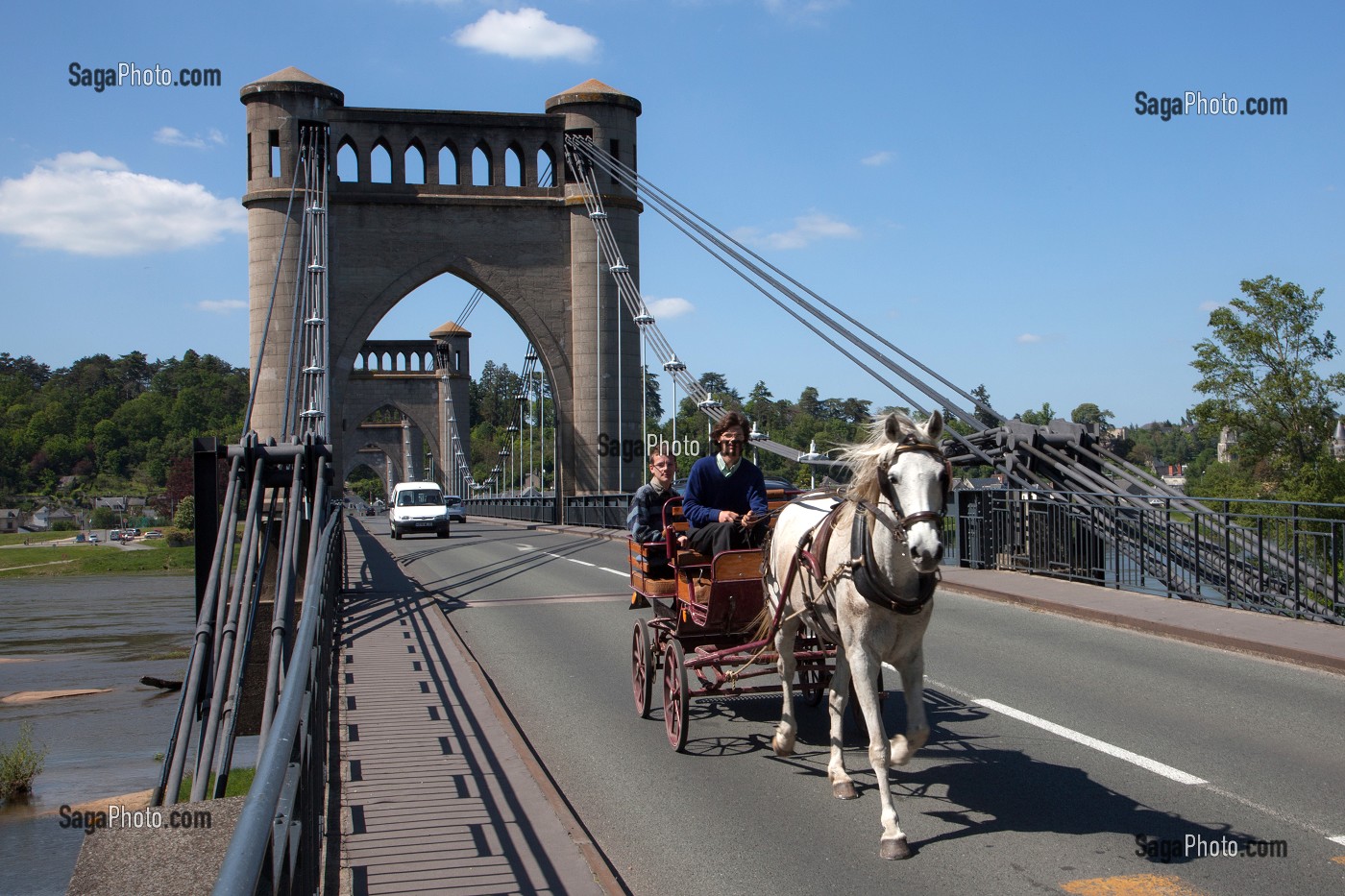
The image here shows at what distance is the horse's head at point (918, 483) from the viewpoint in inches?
194

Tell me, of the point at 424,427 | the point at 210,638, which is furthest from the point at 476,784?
the point at 424,427

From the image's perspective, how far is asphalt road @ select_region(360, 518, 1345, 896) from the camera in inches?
197

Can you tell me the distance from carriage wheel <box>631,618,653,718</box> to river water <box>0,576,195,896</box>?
4.13 metres

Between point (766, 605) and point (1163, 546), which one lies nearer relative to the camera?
point (766, 605)

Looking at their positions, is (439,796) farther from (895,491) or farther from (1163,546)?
(1163,546)

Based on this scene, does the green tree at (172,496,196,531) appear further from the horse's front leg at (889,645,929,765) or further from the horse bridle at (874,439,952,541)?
the horse bridle at (874,439,952,541)

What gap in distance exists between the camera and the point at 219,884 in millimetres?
2230

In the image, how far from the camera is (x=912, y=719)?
17.6 feet

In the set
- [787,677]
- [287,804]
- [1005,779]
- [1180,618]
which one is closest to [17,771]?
[787,677]

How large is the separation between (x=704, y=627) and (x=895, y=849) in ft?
8.33

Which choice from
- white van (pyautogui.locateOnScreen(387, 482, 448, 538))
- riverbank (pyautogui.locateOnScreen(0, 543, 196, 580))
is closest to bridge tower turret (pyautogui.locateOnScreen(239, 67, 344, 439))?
white van (pyautogui.locateOnScreen(387, 482, 448, 538))

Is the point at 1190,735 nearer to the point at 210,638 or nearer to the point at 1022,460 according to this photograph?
the point at 210,638

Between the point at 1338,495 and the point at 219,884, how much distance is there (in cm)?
4249

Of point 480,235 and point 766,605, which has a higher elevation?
point 480,235
